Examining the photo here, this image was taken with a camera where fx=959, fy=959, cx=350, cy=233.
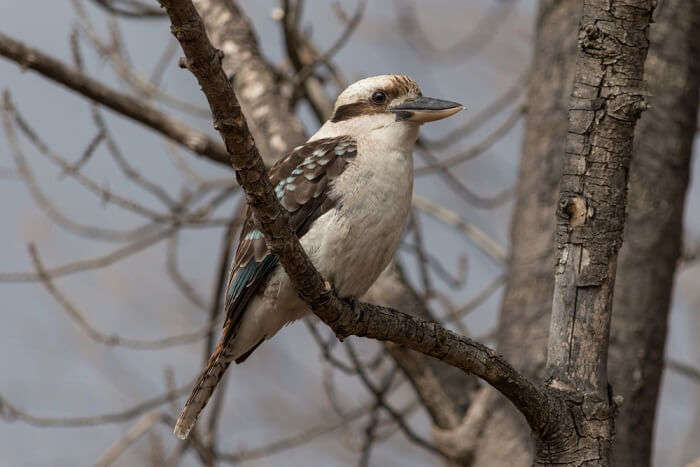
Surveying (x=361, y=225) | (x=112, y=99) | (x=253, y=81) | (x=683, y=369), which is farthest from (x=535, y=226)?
(x=112, y=99)

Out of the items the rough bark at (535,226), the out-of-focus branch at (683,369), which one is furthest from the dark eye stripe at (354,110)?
the out-of-focus branch at (683,369)

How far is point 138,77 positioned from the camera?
5.26 meters

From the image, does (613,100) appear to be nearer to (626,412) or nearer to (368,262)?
(368,262)

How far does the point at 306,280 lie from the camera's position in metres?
2.31

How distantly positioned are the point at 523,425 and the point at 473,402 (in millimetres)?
278

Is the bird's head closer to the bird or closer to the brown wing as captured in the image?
the bird

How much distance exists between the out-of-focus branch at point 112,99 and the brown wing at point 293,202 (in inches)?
40.4

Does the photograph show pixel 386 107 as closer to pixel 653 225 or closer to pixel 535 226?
pixel 535 226

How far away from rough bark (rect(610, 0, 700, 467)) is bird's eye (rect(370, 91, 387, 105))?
3.57ft

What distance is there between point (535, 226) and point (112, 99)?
1870 millimetres

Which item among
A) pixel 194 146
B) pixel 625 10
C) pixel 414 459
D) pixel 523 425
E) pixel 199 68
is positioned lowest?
pixel 414 459

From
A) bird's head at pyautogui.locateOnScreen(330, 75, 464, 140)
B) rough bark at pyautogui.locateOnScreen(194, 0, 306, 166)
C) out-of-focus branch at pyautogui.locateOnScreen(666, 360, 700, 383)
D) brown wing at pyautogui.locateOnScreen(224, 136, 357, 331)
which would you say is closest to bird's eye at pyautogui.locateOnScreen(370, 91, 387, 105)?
bird's head at pyautogui.locateOnScreen(330, 75, 464, 140)

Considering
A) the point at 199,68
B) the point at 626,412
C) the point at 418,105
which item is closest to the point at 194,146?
the point at 418,105

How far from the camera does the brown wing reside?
3000mm
